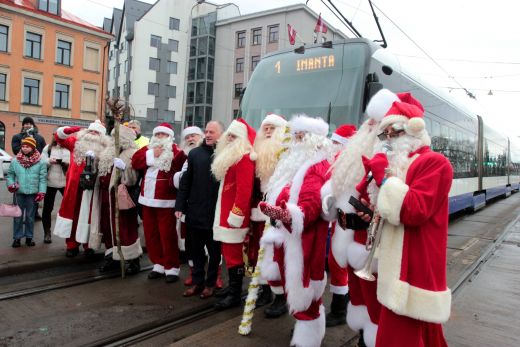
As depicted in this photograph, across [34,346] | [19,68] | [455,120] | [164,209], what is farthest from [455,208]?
[19,68]

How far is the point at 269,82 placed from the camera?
6.86 m

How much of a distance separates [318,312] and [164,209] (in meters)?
2.49

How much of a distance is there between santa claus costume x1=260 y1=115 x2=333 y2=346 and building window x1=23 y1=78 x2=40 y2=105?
109ft

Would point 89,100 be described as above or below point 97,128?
above

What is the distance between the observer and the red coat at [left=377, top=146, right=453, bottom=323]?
2.31 metres

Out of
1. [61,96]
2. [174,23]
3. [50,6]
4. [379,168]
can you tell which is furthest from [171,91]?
[379,168]

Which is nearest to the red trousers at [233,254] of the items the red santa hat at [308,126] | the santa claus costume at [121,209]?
the red santa hat at [308,126]

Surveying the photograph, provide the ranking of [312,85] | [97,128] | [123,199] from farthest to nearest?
1. [312,85]
2. [97,128]
3. [123,199]

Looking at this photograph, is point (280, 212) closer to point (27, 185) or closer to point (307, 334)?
point (307, 334)

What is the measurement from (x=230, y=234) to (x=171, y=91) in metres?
44.2

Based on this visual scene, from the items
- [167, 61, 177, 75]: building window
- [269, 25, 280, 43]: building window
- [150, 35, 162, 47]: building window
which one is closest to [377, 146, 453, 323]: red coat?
[269, 25, 280, 43]: building window

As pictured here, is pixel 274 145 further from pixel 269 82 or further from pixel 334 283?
pixel 269 82

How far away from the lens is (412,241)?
2.39m

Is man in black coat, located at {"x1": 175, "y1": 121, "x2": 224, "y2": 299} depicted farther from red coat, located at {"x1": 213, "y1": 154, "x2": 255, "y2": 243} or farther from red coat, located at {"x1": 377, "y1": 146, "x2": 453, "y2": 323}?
red coat, located at {"x1": 377, "y1": 146, "x2": 453, "y2": 323}
